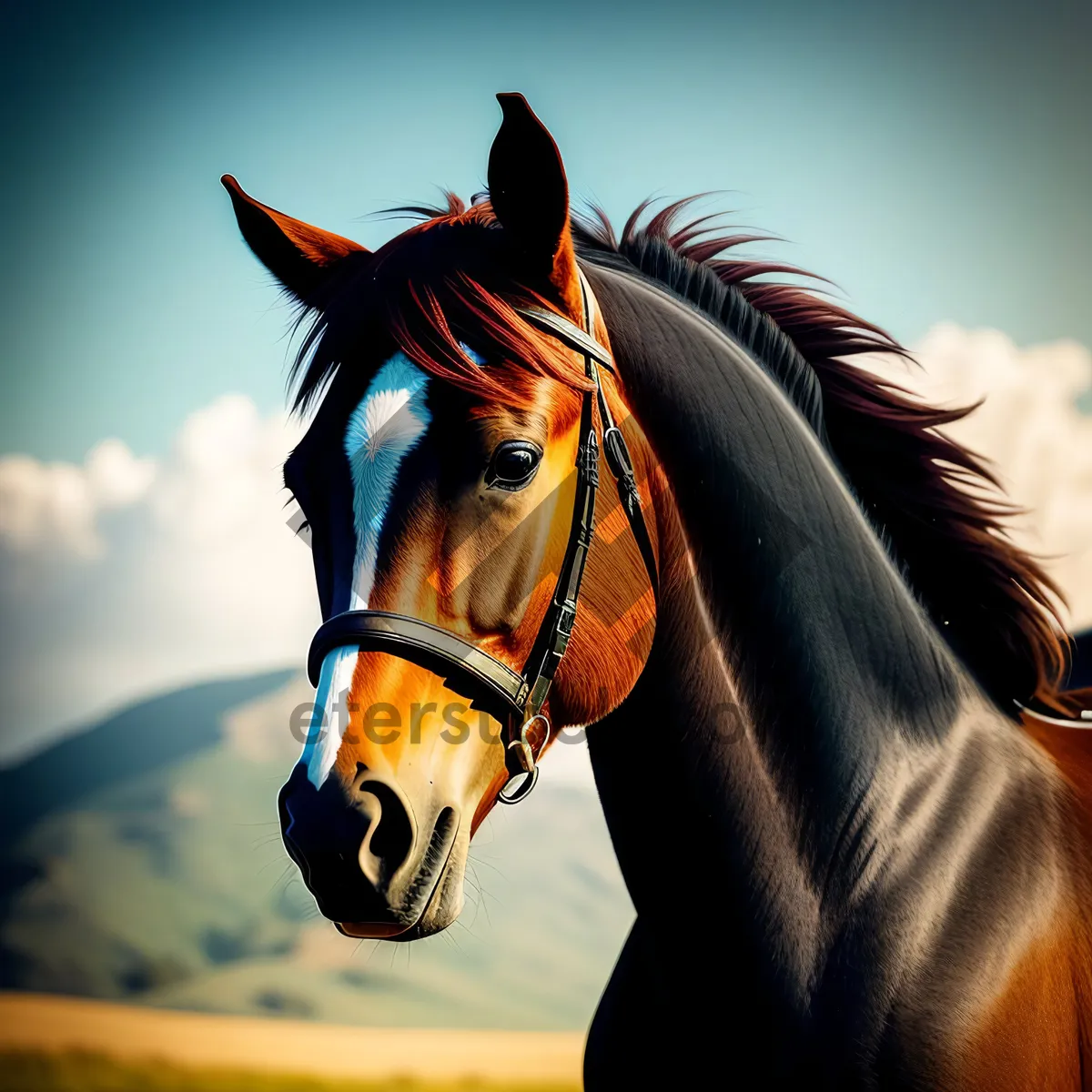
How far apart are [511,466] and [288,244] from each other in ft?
2.84

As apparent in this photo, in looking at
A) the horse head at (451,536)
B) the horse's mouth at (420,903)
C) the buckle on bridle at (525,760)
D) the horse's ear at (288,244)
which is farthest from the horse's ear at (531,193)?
the horse's mouth at (420,903)

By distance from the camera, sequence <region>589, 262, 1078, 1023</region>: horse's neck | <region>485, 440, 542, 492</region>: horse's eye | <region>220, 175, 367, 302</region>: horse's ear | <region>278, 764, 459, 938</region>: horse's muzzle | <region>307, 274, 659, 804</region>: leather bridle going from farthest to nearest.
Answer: <region>220, 175, 367, 302</region>: horse's ear, <region>589, 262, 1078, 1023</region>: horse's neck, <region>485, 440, 542, 492</region>: horse's eye, <region>307, 274, 659, 804</region>: leather bridle, <region>278, 764, 459, 938</region>: horse's muzzle

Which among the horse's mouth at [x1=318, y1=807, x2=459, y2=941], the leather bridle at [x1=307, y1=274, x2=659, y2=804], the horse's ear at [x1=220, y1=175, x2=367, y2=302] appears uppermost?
the horse's ear at [x1=220, y1=175, x2=367, y2=302]

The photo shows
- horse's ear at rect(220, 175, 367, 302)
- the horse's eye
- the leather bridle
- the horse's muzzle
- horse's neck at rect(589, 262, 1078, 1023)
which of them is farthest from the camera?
horse's ear at rect(220, 175, 367, 302)

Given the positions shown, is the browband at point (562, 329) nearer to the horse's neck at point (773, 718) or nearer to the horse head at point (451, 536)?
the horse head at point (451, 536)

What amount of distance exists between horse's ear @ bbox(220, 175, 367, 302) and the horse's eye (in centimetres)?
71

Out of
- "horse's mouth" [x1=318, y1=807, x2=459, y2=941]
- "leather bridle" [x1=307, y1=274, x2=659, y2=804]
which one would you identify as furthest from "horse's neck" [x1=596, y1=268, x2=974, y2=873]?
"horse's mouth" [x1=318, y1=807, x2=459, y2=941]

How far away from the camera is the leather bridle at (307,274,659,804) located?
4.42 ft

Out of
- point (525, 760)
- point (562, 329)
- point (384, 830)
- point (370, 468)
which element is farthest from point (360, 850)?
point (562, 329)

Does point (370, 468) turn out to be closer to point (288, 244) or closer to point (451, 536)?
point (451, 536)

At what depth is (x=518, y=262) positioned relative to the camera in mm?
1612

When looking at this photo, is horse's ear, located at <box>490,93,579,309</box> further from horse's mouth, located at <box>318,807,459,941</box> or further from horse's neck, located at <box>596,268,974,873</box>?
horse's mouth, located at <box>318,807,459,941</box>

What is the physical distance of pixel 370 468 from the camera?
1.42m

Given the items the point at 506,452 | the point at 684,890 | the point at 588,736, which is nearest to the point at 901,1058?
the point at 684,890
